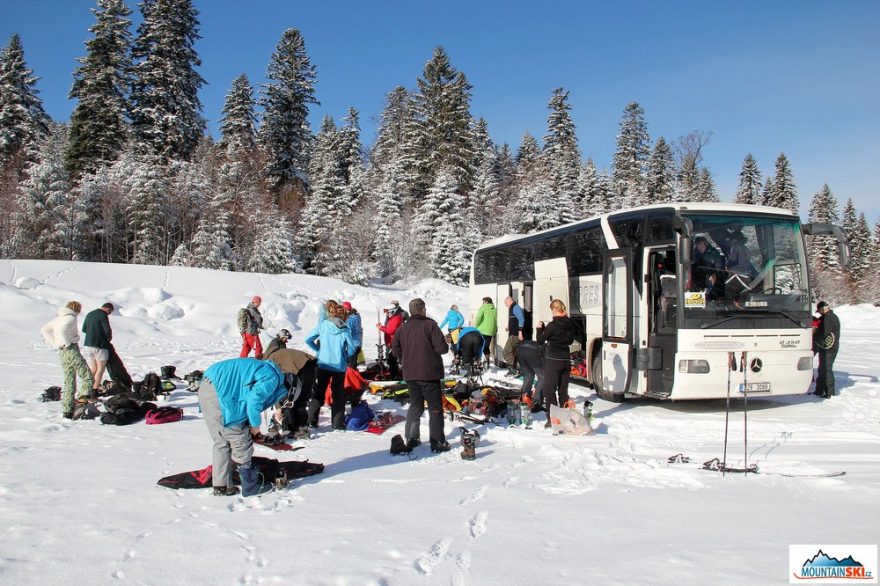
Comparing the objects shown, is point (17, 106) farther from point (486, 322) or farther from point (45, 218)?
point (486, 322)

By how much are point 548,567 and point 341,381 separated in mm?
5006

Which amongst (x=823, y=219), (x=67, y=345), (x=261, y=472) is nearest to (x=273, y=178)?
(x=67, y=345)

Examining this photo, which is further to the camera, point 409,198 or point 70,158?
point 409,198

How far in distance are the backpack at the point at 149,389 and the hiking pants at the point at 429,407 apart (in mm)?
5217

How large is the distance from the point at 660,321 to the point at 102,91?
1673 inches

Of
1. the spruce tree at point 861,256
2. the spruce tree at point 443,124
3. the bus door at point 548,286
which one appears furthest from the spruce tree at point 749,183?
the bus door at point 548,286

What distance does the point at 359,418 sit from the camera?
8.39 m

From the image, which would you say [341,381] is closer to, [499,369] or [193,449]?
[193,449]

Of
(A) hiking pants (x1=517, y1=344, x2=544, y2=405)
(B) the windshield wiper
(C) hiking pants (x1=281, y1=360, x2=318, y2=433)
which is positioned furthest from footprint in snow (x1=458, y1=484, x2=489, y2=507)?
(B) the windshield wiper

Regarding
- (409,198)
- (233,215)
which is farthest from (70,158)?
(409,198)

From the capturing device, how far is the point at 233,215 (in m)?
34.0

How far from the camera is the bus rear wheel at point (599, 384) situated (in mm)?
10734

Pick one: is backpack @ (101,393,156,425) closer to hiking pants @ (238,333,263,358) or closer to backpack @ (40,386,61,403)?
backpack @ (40,386,61,403)

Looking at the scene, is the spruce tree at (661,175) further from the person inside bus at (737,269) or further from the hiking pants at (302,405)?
the hiking pants at (302,405)
